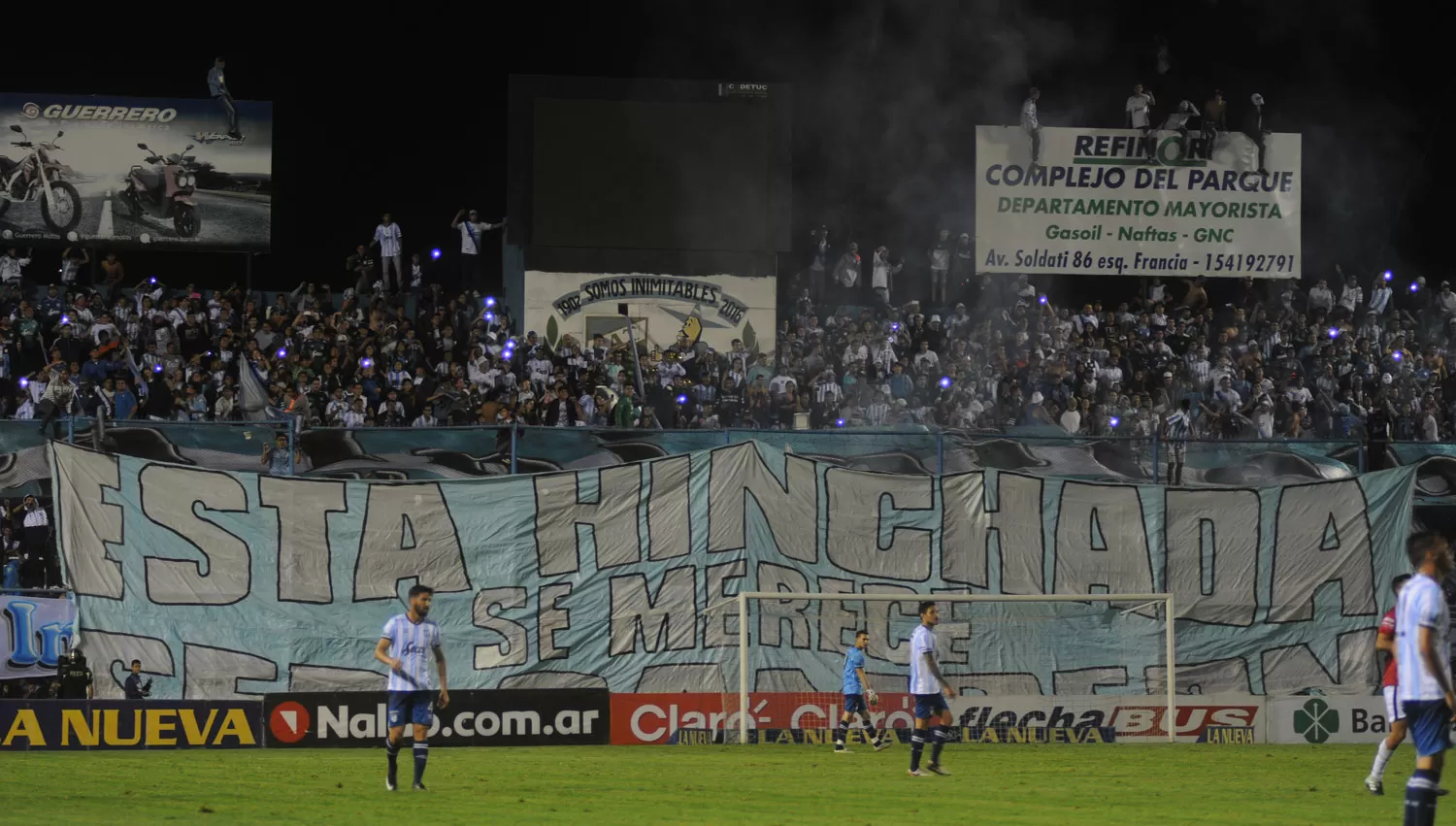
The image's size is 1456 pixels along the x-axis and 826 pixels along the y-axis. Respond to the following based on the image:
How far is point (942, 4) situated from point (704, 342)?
1436cm

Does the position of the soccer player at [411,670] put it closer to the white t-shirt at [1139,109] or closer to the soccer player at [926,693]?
the soccer player at [926,693]

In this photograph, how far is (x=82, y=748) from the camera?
82.9ft

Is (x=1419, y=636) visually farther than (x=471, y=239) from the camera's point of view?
No

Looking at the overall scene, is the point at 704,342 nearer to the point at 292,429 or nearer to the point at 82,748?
the point at 292,429

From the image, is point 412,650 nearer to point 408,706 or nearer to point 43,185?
point 408,706

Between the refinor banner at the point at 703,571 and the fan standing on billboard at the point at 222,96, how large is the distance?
648 inches

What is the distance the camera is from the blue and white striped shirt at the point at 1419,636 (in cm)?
1143

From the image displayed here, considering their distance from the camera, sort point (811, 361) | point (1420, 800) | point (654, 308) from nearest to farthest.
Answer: point (1420, 800), point (811, 361), point (654, 308)

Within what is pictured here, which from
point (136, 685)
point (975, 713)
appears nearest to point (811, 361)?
point (975, 713)

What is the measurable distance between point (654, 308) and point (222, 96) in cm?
1136

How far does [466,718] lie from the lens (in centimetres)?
2658

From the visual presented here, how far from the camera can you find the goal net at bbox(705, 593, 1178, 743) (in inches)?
1111

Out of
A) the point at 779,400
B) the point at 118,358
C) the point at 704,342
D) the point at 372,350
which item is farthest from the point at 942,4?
the point at 118,358

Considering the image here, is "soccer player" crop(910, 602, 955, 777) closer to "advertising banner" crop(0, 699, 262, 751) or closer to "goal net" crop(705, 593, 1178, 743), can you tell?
"goal net" crop(705, 593, 1178, 743)
